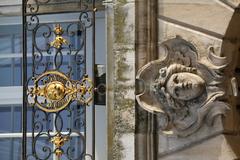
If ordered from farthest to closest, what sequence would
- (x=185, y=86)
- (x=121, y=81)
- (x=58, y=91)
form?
(x=58, y=91)
(x=121, y=81)
(x=185, y=86)

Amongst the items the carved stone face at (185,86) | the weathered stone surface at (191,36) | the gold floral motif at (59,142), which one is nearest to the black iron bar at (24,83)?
the gold floral motif at (59,142)

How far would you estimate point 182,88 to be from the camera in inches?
177

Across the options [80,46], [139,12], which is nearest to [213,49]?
[139,12]

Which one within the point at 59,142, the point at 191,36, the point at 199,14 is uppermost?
the point at 199,14

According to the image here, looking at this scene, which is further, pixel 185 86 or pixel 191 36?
pixel 191 36

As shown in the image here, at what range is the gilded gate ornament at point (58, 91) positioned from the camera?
512 cm

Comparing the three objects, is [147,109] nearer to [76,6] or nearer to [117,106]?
[117,106]

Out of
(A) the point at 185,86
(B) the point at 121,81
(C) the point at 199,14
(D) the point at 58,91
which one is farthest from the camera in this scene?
(D) the point at 58,91

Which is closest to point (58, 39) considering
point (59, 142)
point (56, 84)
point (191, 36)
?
point (56, 84)

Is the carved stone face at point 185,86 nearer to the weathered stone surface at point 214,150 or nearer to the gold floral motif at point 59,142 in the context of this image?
the weathered stone surface at point 214,150

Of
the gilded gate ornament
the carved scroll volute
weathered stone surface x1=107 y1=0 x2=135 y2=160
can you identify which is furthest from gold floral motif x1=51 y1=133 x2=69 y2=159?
the carved scroll volute

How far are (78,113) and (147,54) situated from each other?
89 centimetres

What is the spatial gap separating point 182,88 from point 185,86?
0.02 meters

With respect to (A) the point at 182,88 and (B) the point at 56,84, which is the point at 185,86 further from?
(B) the point at 56,84
